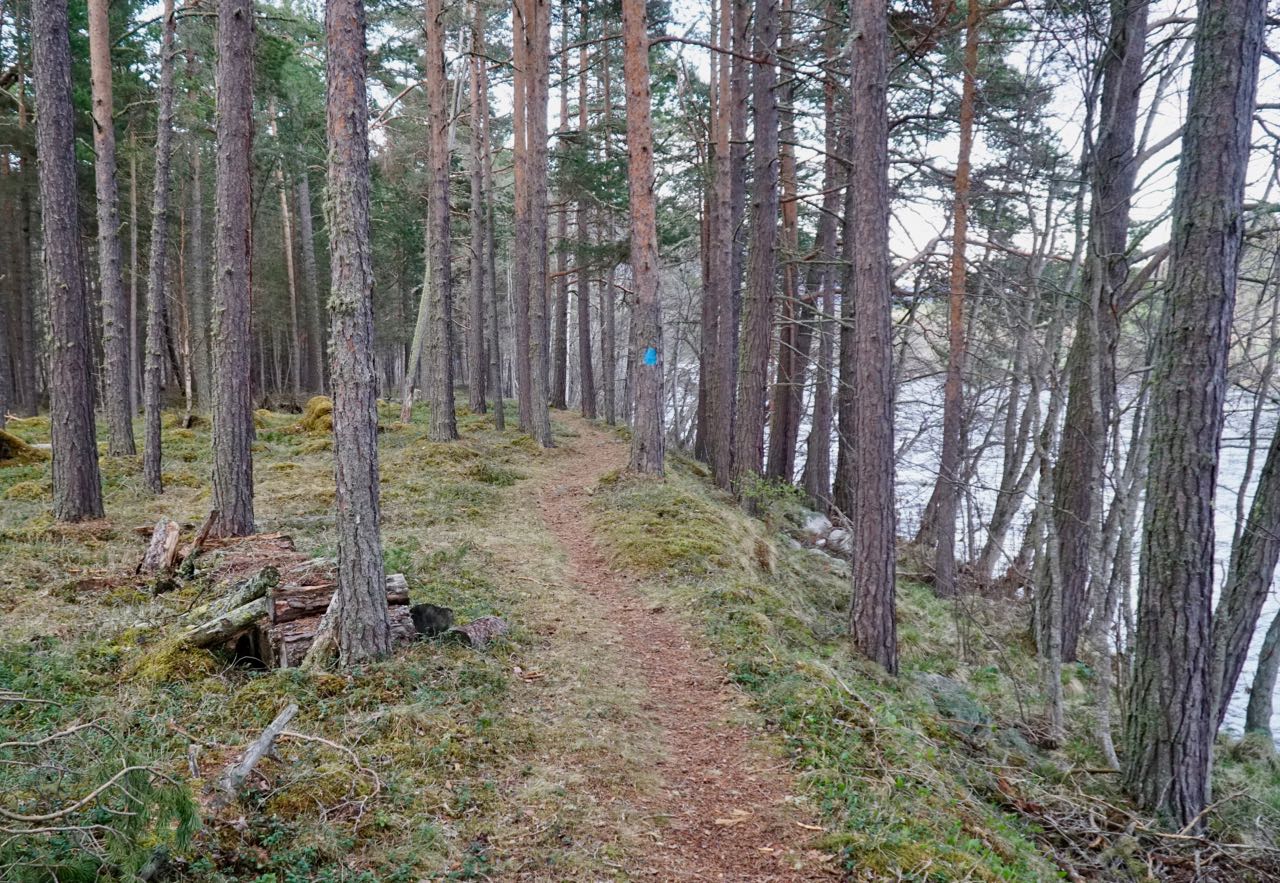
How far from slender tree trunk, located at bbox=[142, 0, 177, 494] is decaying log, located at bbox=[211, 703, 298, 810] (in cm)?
799

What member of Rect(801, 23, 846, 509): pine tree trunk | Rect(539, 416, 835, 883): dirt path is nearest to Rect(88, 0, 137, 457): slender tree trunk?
Rect(539, 416, 835, 883): dirt path

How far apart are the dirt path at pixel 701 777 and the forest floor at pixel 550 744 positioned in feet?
0.07

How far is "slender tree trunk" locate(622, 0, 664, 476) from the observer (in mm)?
10703

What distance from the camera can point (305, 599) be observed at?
5.35m

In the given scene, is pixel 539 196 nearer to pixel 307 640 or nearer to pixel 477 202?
pixel 477 202

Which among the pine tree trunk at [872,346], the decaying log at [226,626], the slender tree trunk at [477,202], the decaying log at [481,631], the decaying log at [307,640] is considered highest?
the slender tree trunk at [477,202]

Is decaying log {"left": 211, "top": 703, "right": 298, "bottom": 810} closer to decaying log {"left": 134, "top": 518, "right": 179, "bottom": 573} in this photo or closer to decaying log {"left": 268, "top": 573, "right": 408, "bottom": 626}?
decaying log {"left": 268, "top": 573, "right": 408, "bottom": 626}

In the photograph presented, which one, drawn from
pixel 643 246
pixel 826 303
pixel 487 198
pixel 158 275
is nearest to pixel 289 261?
pixel 487 198

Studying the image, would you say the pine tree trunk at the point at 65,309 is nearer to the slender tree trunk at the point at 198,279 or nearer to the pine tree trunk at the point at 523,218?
the pine tree trunk at the point at 523,218

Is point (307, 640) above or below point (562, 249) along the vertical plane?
below

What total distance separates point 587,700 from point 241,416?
5.51m

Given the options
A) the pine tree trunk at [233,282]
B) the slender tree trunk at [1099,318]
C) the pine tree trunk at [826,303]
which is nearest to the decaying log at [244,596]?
the pine tree trunk at [233,282]

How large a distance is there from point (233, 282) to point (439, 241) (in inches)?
263

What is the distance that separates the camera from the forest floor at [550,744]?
3.16 metres
